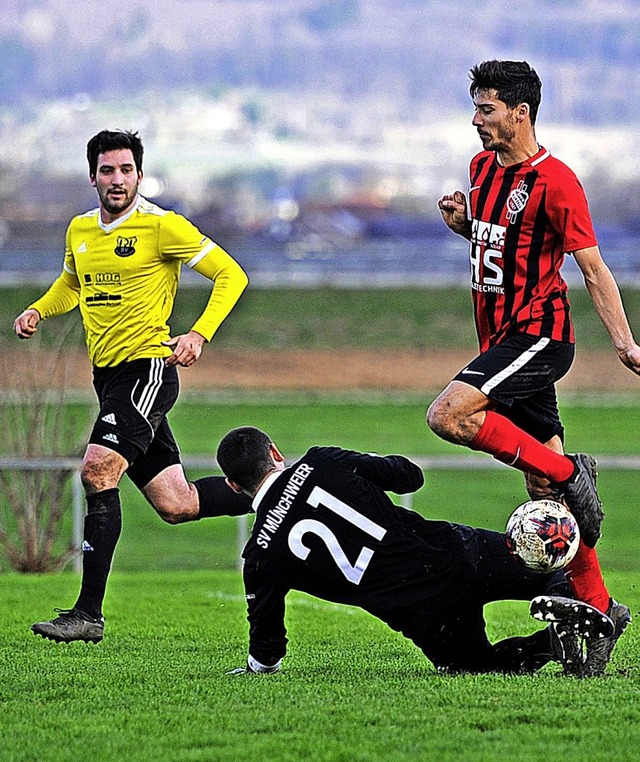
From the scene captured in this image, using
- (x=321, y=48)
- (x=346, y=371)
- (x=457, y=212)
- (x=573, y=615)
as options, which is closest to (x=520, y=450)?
(x=573, y=615)

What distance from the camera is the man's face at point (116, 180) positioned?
25.5 feet

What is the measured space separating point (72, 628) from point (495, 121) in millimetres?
3167

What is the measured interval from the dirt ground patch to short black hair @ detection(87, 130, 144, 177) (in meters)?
34.3

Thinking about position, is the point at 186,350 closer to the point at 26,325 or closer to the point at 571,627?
the point at 26,325

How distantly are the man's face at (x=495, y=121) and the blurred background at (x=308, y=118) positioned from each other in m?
51.9

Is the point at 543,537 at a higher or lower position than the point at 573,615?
higher

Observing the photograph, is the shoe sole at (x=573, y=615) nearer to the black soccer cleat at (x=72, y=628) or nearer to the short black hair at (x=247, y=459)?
the short black hair at (x=247, y=459)

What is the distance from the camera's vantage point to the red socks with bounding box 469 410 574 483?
6.11m

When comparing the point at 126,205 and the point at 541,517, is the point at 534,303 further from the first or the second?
the point at 126,205

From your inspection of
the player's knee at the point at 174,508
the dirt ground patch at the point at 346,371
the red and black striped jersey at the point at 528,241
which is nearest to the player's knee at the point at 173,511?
the player's knee at the point at 174,508

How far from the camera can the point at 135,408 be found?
25.0 ft

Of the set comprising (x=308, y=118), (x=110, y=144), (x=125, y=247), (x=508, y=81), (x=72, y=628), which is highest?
(x=308, y=118)

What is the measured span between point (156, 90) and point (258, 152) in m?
27.3

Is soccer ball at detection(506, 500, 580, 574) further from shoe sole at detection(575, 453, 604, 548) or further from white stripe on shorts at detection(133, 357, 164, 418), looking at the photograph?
white stripe on shorts at detection(133, 357, 164, 418)
